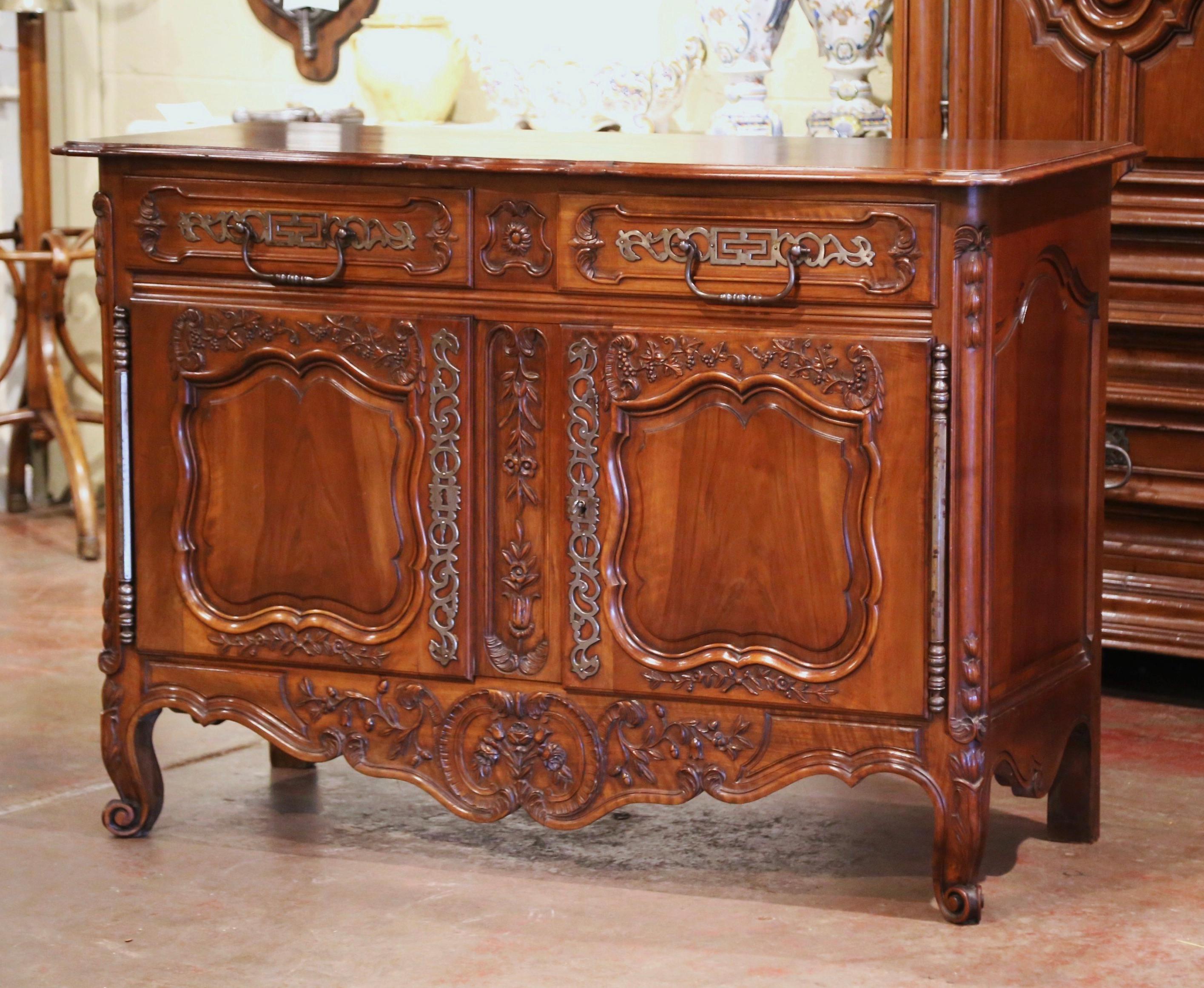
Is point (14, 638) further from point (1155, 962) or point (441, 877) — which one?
point (1155, 962)

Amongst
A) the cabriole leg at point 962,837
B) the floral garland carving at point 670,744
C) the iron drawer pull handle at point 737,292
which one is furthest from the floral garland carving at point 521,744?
the iron drawer pull handle at point 737,292

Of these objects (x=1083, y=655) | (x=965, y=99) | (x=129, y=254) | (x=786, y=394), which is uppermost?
(x=965, y=99)

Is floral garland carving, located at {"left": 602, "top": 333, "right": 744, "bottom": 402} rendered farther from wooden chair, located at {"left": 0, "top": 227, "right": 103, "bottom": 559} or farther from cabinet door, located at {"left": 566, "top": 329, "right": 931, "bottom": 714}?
wooden chair, located at {"left": 0, "top": 227, "right": 103, "bottom": 559}

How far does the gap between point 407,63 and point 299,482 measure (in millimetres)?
1943

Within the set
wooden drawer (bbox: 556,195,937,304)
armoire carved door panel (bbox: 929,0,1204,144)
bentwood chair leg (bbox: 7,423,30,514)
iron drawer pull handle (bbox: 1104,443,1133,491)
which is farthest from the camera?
bentwood chair leg (bbox: 7,423,30,514)

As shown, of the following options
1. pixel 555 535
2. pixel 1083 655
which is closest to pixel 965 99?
pixel 1083 655

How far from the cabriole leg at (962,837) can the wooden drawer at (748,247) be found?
609mm

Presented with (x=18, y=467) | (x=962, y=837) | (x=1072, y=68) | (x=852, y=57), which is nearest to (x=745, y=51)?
(x=852, y=57)

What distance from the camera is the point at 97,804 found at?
9.75ft

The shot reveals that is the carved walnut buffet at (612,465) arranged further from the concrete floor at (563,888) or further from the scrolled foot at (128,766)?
the concrete floor at (563,888)

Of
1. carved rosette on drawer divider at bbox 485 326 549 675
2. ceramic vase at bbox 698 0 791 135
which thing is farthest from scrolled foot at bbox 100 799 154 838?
ceramic vase at bbox 698 0 791 135

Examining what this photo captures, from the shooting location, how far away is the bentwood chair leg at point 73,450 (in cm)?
460

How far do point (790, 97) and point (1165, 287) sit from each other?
3.64ft

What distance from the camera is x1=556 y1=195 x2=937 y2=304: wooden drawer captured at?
2342 millimetres
